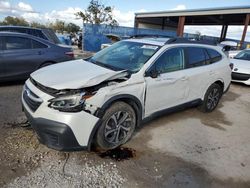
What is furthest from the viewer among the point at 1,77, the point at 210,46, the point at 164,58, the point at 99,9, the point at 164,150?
the point at 99,9

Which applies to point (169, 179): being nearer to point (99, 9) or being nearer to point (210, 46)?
point (210, 46)

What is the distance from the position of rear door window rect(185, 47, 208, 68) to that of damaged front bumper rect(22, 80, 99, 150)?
239cm

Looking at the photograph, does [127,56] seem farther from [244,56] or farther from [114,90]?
[244,56]

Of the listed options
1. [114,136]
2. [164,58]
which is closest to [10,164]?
[114,136]

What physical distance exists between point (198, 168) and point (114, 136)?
127cm

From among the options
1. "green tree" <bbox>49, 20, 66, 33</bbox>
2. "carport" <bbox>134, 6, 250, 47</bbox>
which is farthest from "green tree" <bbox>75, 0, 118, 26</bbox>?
"green tree" <bbox>49, 20, 66, 33</bbox>

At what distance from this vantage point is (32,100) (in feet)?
9.18

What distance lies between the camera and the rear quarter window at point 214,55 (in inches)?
189

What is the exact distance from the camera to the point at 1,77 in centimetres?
552

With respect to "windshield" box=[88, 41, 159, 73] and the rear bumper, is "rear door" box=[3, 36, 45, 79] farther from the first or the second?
the rear bumper

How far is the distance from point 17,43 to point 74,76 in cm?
376

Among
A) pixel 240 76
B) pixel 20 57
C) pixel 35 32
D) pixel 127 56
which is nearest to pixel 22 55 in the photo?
pixel 20 57

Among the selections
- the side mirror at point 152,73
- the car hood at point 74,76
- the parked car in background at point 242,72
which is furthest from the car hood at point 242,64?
the car hood at point 74,76

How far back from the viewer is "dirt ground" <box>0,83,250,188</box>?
257cm
